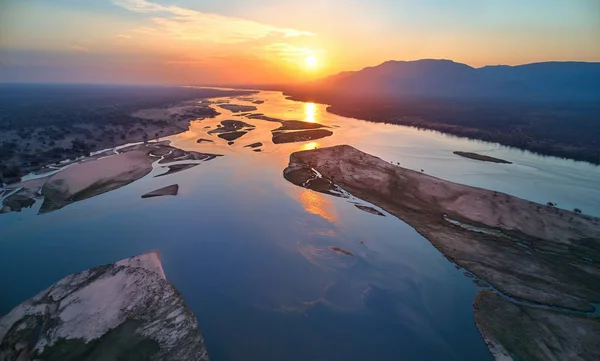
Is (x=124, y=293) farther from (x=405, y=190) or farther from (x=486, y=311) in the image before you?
(x=405, y=190)

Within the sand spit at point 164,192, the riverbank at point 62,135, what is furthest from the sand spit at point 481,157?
the riverbank at point 62,135

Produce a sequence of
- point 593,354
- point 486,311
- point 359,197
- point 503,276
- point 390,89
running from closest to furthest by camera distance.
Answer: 1. point 593,354
2. point 486,311
3. point 503,276
4. point 359,197
5. point 390,89

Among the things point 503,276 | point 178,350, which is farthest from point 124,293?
point 503,276

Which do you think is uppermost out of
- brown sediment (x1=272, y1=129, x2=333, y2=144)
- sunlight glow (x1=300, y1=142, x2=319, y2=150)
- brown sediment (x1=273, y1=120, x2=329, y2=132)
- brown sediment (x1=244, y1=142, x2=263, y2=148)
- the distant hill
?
the distant hill

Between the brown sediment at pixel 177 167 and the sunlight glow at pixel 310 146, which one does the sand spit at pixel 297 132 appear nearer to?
the sunlight glow at pixel 310 146

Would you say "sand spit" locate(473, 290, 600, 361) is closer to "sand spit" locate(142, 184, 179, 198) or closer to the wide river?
the wide river

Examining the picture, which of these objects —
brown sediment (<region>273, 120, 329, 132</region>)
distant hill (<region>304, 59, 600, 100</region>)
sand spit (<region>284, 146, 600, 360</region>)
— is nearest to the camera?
sand spit (<region>284, 146, 600, 360</region>)

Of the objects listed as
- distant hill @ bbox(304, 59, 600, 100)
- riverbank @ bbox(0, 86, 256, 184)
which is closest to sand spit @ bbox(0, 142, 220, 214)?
riverbank @ bbox(0, 86, 256, 184)
